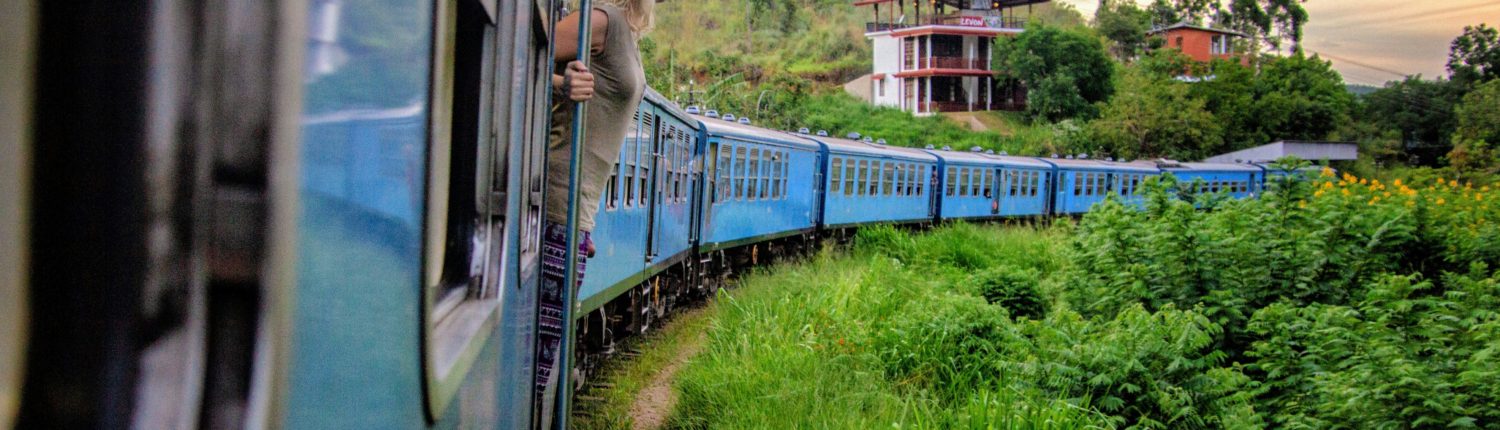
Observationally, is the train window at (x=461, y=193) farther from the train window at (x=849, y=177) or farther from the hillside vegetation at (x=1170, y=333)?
the train window at (x=849, y=177)

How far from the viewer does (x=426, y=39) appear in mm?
1143

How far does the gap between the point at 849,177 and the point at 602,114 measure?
1569 centimetres

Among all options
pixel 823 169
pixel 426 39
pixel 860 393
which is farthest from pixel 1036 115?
pixel 426 39

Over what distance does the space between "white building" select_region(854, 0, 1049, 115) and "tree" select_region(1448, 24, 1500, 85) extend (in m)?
18.1

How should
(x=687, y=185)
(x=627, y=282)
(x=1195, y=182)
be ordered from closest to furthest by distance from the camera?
1. (x=627, y=282)
2. (x=1195, y=182)
3. (x=687, y=185)

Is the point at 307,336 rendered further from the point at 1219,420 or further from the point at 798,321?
the point at 798,321

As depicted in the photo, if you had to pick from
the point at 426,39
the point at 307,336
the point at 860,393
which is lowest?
the point at 860,393

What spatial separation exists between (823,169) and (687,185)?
23.8 feet

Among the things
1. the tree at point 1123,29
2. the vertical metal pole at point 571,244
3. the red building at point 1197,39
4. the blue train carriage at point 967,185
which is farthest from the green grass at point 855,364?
the red building at point 1197,39

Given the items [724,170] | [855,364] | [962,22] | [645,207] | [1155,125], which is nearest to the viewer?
[855,364]

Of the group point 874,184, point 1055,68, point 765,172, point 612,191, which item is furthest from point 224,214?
point 1055,68

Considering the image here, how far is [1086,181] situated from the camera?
2895 centimetres

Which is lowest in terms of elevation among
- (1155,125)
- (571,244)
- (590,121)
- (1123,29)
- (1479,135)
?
(571,244)

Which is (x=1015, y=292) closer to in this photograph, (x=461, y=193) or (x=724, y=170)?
(x=724, y=170)
